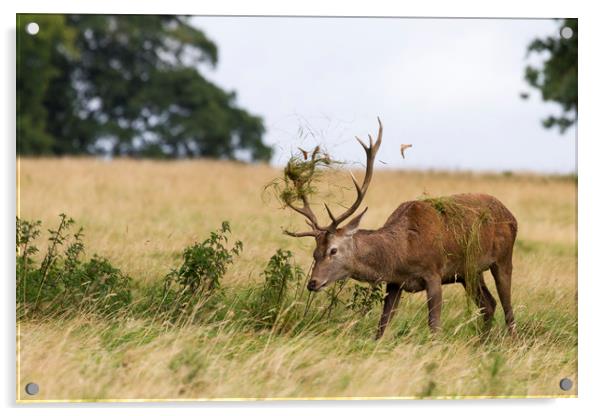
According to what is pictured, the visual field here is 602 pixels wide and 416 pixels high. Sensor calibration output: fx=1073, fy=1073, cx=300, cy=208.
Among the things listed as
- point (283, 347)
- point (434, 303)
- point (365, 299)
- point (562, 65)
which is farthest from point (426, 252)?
point (562, 65)

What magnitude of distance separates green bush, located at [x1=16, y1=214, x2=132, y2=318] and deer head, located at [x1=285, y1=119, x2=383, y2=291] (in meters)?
1.57

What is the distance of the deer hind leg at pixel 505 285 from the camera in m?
8.57

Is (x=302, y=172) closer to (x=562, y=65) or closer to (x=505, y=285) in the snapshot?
(x=505, y=285)

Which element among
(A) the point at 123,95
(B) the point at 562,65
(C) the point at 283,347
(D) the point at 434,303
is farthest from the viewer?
(A) the point at 123,95

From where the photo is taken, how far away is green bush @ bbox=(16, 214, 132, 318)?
7.96 m

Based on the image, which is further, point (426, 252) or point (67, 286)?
point (67, 286)

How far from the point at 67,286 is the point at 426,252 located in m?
2.72

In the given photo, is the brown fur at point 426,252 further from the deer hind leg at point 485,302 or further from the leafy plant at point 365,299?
the leafy plant at point 365,299

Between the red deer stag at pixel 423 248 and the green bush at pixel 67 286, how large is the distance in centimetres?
154

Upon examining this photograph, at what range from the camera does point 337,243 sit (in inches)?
296

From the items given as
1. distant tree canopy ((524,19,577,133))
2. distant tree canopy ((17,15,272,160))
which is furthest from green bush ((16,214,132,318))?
distant tree canopy ((17,15,272,160))
